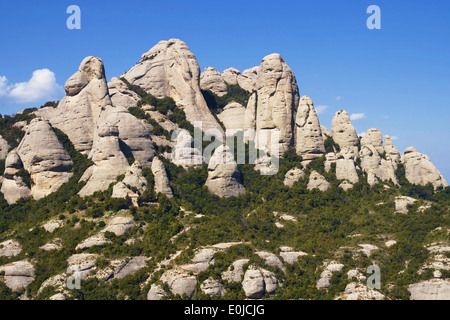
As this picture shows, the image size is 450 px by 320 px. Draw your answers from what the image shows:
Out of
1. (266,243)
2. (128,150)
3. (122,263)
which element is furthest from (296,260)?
(128,150)

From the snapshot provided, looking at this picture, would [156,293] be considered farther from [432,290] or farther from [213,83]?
[213,83]

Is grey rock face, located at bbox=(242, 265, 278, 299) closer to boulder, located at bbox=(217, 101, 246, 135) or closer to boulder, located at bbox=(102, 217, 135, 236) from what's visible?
boulder, located at bbox=(102, 217, 135, 236)

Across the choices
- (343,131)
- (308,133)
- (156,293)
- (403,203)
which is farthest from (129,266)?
(343,131)

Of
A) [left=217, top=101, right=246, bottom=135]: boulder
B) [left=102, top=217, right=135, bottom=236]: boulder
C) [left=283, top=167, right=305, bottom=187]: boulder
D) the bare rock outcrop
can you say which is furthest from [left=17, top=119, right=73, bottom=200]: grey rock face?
the bare rock outcrop

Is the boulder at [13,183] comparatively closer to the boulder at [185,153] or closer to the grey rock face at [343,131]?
the boulder at [185,153]

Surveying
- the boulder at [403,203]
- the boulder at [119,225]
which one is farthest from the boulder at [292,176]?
the boulder at [119,225]
